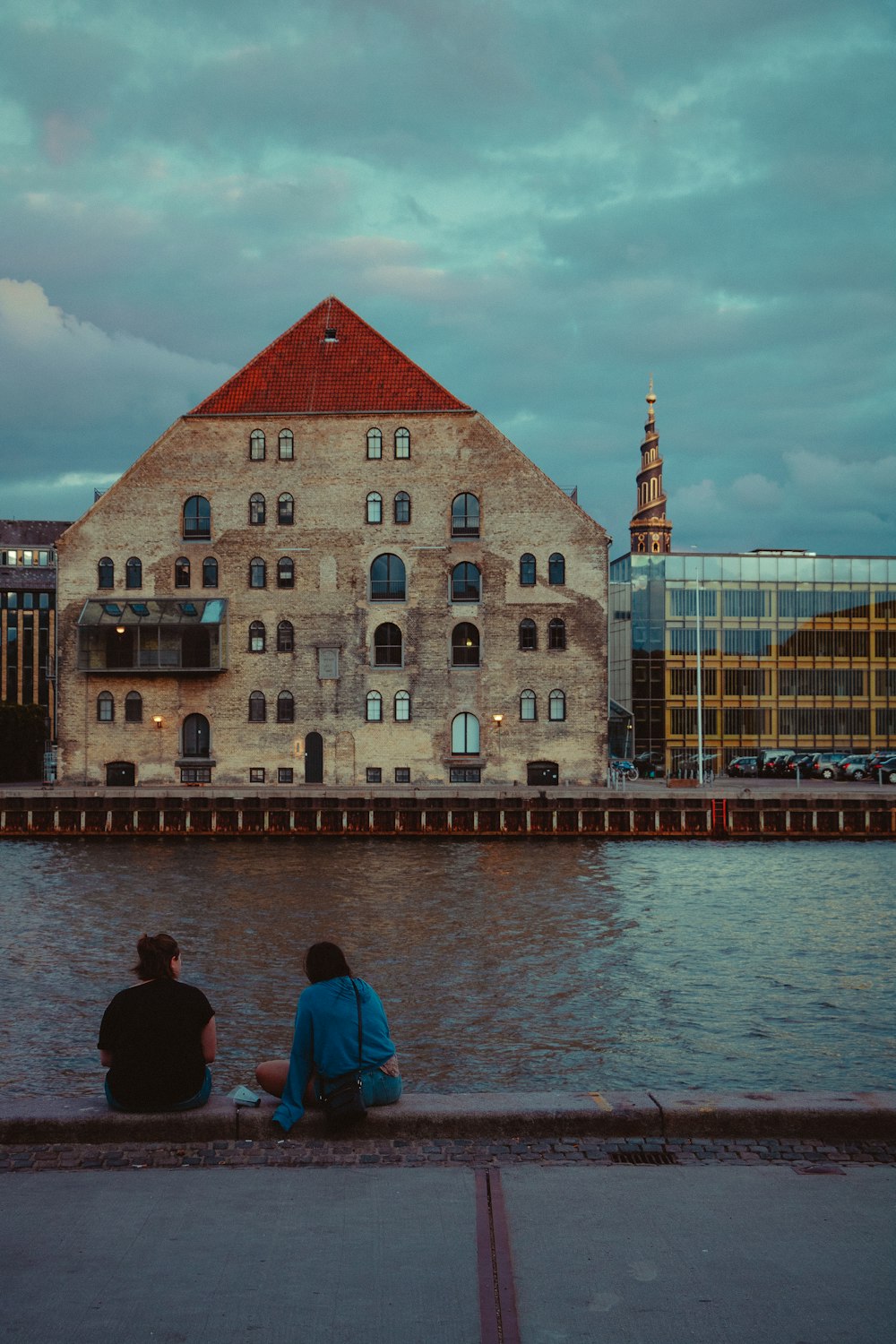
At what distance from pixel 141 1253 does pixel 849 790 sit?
56.6 m

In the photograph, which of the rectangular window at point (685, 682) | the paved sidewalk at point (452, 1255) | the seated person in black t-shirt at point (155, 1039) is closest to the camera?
the paved sidewalk at point (452, 1255)

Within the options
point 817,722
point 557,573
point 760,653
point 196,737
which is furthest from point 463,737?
point 817,722

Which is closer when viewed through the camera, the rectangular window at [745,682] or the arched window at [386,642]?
the arched window at [386,642]

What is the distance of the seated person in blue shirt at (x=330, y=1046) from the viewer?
868 centimetres

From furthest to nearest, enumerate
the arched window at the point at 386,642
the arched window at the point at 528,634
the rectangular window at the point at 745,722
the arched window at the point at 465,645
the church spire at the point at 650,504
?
the church spire at the point at 650,504
the rectangular window at the point at 745,722
the arched window at the point at 386,642
the arched window at the point at 465,645
the arched window at the point at 528,634

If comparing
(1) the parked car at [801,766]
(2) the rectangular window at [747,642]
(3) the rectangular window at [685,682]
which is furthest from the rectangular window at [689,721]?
(1) the parked car at [801,766]

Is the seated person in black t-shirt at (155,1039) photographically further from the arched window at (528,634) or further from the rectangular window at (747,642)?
the rectangular window at (747,642)

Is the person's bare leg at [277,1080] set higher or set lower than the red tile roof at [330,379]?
lower

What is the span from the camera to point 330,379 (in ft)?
206

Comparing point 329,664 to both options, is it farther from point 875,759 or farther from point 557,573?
point 875,759

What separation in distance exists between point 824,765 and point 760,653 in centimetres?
1220

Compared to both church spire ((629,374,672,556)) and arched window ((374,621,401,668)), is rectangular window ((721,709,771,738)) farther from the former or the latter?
church spire ((629,374,672,556))

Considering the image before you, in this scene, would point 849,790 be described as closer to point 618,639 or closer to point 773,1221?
point 618,639

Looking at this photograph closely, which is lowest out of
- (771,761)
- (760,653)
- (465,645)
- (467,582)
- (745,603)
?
(771,761)
